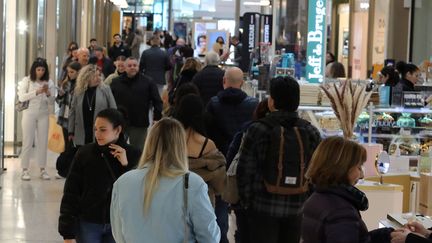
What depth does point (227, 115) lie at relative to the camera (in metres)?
7.27

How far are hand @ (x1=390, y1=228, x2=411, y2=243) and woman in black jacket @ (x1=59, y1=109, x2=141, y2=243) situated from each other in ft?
6.08

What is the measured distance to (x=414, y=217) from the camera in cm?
455

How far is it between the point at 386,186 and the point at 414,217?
1.49 meters

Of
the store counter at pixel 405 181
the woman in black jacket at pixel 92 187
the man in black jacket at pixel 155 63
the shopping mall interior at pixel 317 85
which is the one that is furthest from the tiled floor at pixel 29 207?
the man in black jacket at pixel 155 63

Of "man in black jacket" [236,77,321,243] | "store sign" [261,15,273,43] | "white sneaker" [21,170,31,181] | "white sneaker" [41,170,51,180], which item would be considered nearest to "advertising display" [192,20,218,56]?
"store sign" [261,15,273,43]

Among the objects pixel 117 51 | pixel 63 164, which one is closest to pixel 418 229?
pixel 63 164

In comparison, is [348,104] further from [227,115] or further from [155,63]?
[155,63]

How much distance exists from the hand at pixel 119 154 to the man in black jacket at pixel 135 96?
4.55 meters

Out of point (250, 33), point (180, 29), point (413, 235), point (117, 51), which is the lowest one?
point (413, 235)

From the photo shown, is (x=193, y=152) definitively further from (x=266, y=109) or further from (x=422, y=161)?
(x=422, y=161)

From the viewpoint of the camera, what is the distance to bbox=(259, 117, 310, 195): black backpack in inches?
208

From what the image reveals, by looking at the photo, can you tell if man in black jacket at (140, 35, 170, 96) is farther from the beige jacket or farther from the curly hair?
the beige jacket

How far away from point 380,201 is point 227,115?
1746 mm

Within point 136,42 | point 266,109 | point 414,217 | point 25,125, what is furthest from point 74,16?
point 414,217
